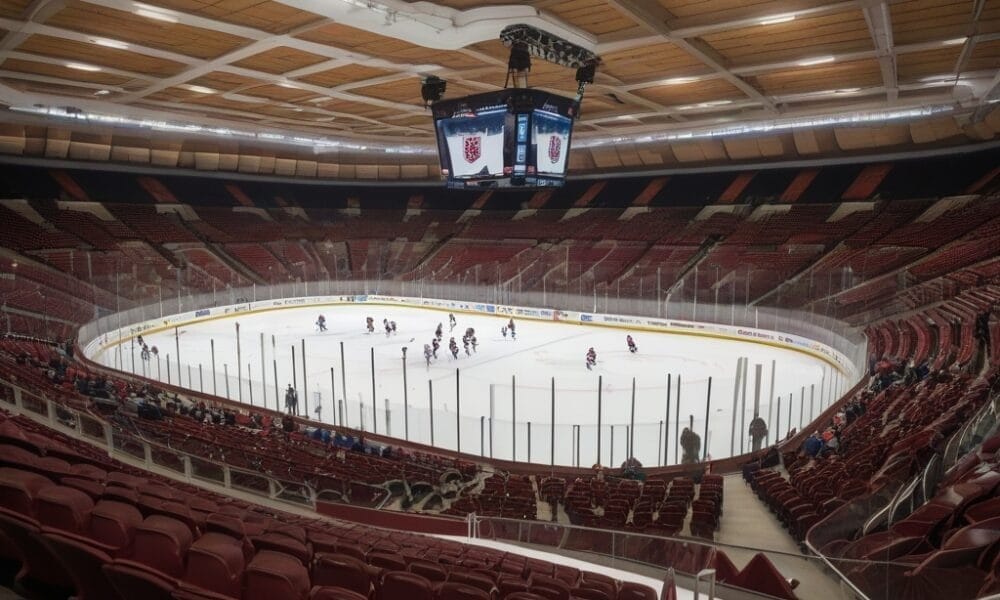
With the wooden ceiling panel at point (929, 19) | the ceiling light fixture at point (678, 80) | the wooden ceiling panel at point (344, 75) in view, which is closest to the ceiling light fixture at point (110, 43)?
the wooden ceiling panel at point (344, 75)

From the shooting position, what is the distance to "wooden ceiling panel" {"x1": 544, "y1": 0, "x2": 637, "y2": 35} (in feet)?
40.9

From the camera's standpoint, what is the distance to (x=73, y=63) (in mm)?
17781

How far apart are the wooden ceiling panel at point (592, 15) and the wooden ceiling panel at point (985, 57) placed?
30.9 ft

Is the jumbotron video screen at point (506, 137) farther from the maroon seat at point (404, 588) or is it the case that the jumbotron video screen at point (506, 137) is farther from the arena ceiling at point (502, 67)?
the maroon seat at point (404, 588)

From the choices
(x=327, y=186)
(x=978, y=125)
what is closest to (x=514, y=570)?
(x=978, y=125)

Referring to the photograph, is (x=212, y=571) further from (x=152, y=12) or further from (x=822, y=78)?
(x=822, y=78)

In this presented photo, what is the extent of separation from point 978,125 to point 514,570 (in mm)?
29655

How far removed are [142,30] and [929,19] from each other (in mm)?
17527

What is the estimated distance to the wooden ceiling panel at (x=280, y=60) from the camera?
16.6 metres

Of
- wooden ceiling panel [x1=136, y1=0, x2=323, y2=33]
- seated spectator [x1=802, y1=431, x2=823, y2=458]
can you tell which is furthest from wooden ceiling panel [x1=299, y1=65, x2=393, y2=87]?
seated spectator [x1=802, y1=431, x2=823, y2=458]

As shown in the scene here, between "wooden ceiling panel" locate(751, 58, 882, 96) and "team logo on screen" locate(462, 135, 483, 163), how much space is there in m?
9.83

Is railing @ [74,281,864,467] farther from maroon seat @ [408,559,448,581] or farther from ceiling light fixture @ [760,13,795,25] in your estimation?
ceiling light fixture @ [760,13,795,25]

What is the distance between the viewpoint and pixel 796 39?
14969 mm

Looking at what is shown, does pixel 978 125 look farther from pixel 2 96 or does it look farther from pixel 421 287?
pixel 2 96
